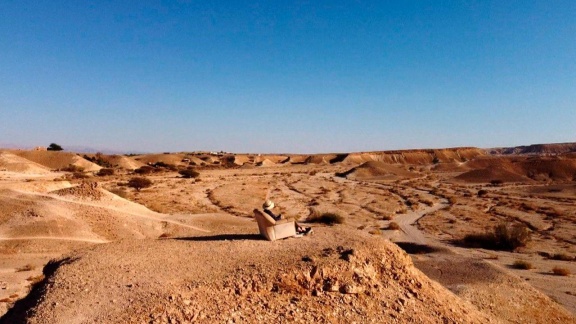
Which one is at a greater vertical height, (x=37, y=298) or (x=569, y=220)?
(x=37, y=298)

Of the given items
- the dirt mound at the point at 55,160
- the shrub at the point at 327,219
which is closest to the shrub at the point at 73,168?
the dirt mound at the point at 55,160

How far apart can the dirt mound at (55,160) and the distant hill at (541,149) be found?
152 meters

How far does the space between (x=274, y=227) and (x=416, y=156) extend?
100854 millimetres

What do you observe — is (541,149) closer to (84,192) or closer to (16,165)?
(16,165)

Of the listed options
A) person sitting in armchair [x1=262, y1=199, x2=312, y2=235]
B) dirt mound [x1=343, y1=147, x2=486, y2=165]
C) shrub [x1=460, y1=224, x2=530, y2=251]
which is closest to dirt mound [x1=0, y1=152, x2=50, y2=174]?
person sitting in armchair [x1=262, y1=199, x2=312, y2=235]

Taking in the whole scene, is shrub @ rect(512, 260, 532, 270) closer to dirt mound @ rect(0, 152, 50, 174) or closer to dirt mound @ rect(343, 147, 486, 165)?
dirt mound @ rect(0, 152, 50, 174)

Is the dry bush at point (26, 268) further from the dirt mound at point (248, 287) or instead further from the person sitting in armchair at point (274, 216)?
the person sitting in armchair at point (274, 216)

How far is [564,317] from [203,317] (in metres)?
10.1

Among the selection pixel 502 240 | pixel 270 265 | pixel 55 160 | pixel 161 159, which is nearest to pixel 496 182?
pixel 502 240

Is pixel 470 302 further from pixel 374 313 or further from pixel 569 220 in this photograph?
pixel 569 220

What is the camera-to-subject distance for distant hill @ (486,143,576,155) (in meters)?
153

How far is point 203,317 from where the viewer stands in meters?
6.62

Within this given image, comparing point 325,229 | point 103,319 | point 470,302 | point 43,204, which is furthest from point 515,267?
point 43,204

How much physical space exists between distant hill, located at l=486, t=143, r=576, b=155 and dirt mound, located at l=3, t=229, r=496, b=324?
16169cm
